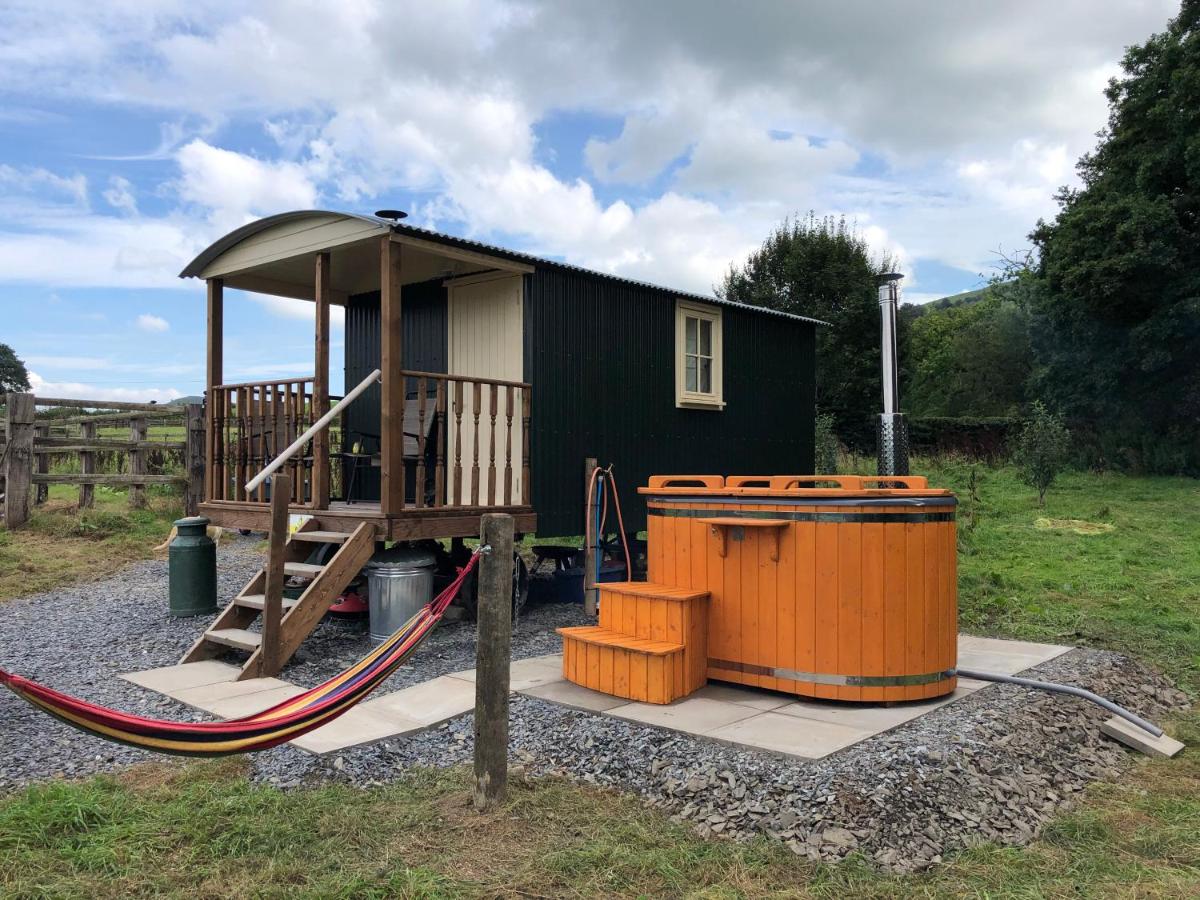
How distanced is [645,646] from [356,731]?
1.45m

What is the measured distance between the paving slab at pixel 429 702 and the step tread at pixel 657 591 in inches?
37.6

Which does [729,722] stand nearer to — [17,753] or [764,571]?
Answer: [764,571]

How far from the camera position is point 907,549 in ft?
14.1

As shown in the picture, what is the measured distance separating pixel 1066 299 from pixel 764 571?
17.0 m

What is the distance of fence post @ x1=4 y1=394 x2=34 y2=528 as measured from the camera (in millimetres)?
10125

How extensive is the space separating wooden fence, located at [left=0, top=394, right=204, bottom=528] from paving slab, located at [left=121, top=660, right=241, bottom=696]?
6036mm

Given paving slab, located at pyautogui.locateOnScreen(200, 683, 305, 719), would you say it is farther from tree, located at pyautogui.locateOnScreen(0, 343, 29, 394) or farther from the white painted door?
tree, located at pyautogui.locateOnScreen(0, 343, 29, 394)

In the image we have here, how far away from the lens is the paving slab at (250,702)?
15.0ft

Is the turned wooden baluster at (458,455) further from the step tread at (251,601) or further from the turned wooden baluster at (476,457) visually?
the step tread at (251,601)

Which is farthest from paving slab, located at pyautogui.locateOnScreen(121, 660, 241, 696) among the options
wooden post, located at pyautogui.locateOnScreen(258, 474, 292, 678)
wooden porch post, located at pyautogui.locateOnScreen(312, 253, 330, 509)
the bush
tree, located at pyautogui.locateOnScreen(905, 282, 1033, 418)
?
tree, located at pyautogui.locateOnScreen(905, 282, 1033, 418)

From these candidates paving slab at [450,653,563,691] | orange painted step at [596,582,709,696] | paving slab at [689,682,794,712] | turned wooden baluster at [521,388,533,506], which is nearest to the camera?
paving slab at [689,682,794,712]

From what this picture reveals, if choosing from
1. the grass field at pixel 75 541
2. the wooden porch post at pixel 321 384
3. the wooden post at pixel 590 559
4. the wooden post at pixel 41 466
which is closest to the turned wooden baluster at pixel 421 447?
the wooden porch post at pixel 321 384

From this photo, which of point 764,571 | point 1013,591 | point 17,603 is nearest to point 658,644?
point 764,571

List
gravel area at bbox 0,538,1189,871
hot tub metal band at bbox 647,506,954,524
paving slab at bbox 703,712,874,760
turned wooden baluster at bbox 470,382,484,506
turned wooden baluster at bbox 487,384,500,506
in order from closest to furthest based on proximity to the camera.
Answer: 1. gravel area at bbox 0,538,1189,871
2. paving slab at bbox 703,712,874,760
3. hot tub metal band at bbox 647,506,954,524
4. turned wooden baluster at bbox 470,382,484,506
5. turned wooden baluster at bbox 487,384,500,506
